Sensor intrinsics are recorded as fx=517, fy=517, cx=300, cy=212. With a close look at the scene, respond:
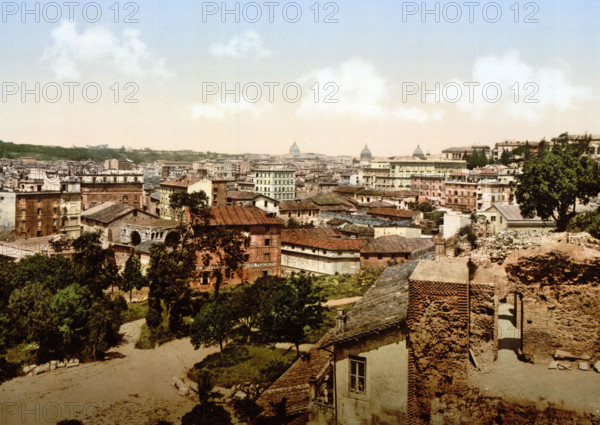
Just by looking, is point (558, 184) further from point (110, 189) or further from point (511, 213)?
→ point (110, 189)

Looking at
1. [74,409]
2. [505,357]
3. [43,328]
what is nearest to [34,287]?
[43,328]

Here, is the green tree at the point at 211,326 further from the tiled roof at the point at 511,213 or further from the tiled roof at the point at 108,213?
the tiled roof at the point at 511,213

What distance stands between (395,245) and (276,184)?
6044cm

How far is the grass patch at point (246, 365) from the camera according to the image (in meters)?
24.5

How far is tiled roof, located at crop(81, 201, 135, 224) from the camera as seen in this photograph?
191 feet

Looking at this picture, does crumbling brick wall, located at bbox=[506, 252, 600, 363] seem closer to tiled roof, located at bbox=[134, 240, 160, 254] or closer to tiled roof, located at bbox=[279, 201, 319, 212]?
tiled roof, located at bbox=[134, 240, 160, 254]

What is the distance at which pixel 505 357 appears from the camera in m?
12.7

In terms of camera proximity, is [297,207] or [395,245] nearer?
[395,245]

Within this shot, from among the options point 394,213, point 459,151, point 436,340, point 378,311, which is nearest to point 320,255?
point 394,213

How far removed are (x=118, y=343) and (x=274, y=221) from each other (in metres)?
16.3

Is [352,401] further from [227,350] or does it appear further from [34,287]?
[34,287]

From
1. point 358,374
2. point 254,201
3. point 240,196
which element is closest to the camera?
point 358,374

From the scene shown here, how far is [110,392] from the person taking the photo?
23828 millimetres

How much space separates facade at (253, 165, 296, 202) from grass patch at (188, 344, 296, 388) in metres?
78.6
